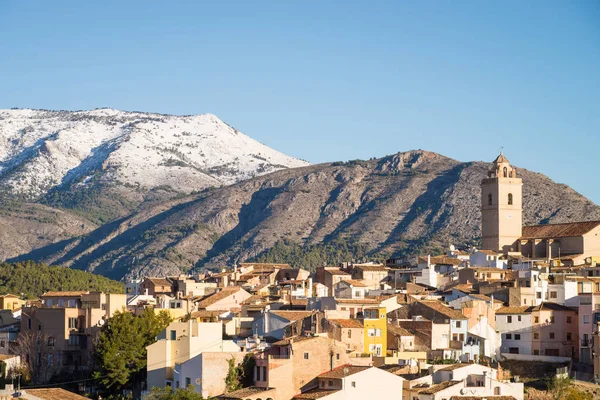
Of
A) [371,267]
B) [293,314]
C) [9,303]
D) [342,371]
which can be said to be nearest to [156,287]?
[9,303]

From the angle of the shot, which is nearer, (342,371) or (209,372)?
(342,371)

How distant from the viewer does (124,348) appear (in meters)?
67.7

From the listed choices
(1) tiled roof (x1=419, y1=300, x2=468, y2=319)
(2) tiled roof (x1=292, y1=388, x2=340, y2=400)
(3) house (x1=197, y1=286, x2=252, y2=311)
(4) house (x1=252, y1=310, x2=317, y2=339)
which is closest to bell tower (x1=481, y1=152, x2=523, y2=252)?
(3) house (x1=197, y1=286, x2=252, y2=311)

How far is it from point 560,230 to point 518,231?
14.9 feet

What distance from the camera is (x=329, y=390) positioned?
192 ft

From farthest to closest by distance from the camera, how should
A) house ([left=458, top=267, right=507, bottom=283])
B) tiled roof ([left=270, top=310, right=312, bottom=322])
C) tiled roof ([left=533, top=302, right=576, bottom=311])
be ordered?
house ([left=458, top=267, right=507, bottom=283]) → tiled roof ([left=533, top=302, right=576, bottom=311]) → tiled roof ([left=270, top=310, right=312, bottom=322])

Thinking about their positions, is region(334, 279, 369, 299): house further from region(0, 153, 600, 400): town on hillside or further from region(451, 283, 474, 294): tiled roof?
region(451, 283, 474, 294): tiled roof

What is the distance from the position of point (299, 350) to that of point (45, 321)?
20373mm

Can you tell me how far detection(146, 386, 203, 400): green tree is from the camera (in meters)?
58.2

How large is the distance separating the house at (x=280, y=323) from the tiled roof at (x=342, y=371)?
6.58 metres

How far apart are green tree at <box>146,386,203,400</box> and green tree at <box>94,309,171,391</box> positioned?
5.48 metres

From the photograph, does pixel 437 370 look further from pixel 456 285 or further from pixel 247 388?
pixel 456 285

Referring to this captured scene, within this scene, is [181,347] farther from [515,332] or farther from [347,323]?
[515,332]

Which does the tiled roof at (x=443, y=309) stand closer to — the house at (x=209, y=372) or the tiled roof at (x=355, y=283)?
the tiled roof at (x=355, y=283)
